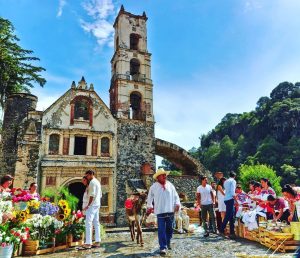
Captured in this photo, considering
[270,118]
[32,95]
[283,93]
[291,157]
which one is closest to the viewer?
[32,95]

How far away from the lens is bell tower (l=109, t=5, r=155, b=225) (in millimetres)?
19266

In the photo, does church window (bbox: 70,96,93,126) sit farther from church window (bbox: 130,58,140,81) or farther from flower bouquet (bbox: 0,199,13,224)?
flower bouquet (bbox: 0,199,13,224)

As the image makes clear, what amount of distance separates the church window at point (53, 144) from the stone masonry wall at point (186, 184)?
8.67 metres

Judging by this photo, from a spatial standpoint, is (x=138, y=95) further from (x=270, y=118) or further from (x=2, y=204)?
(x=270, y=118)

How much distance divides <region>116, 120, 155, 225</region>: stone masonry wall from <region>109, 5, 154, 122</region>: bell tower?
720mm

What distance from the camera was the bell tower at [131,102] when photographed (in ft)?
63.2

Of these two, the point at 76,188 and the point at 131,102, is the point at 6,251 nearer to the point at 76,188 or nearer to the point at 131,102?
the point at 76,188

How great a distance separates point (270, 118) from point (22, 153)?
150ft

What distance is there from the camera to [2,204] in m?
4.83

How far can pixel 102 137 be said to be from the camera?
63.6 ft

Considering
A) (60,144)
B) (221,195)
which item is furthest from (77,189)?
(221,195)

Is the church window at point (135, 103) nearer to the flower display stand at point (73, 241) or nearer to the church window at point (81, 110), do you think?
the church window at point (81, 110)

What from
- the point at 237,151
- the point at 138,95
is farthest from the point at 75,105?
the point at 237,151

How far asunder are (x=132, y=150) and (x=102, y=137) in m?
2.34
